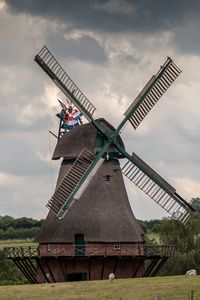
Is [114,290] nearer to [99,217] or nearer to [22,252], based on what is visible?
[99,217]

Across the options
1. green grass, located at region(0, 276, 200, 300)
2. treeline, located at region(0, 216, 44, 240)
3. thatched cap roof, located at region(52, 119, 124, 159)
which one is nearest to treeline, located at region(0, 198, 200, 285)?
treeline, located at region(0, 216, 44, 240)

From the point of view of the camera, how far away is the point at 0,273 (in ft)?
256

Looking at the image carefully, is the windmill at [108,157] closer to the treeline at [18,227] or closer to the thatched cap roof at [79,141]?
the thatched cap roof at [79,141]

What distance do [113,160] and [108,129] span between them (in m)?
1.60

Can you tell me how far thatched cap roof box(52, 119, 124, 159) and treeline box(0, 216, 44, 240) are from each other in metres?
51.2

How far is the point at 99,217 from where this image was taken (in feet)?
156

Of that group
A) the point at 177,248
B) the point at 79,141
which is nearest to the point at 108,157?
the point at 79,141

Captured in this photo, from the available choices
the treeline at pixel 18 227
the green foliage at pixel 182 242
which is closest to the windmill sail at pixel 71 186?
the green foliage at pixel 182 242

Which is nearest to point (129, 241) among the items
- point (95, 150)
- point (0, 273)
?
point (95, 150)

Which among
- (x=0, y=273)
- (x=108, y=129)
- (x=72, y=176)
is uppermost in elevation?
(x=108, y=129)

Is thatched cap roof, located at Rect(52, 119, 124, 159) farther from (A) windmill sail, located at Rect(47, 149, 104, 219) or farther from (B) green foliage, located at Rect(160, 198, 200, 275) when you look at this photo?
(B) green foliage, located at Rect(160, 198, 200, 275)

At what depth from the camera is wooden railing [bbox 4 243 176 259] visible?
47.3 metres

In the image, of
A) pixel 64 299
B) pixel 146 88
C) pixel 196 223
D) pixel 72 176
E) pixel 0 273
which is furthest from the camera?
pixel 196 223

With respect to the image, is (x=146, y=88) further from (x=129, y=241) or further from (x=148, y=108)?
(x=129, y=241)
